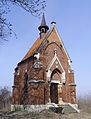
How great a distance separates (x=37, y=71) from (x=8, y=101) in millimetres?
39662

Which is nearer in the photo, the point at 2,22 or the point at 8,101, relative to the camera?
the point at 2,22

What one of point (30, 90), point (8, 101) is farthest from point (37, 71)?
point (8, 101)

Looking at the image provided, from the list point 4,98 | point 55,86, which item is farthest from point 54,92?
point 4,98

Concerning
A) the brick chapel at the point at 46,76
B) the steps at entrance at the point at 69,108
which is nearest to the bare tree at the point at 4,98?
the brick chapel at the point at 46,76

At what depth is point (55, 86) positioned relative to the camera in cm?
2580

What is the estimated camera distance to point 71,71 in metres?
27.0

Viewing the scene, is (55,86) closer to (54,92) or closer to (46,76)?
(54,92)

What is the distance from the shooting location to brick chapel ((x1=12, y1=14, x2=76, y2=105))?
76.6 feet

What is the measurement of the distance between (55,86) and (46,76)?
228 cm

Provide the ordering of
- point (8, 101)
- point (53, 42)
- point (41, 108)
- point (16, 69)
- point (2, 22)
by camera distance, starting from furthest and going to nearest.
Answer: point (8, 101) < point (16, 69) < point (53, 42) < point (41, 108) < point (2, 22)

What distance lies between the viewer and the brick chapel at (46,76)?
23.4 metres

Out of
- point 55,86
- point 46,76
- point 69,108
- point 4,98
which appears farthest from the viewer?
point 4,98

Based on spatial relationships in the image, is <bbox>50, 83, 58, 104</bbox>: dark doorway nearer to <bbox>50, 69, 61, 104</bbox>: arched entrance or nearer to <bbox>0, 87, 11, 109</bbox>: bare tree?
<bbox>50, 69, 61, 104</bbox>: arched entrance

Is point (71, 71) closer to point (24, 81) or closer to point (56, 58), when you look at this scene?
point (56, 58)
